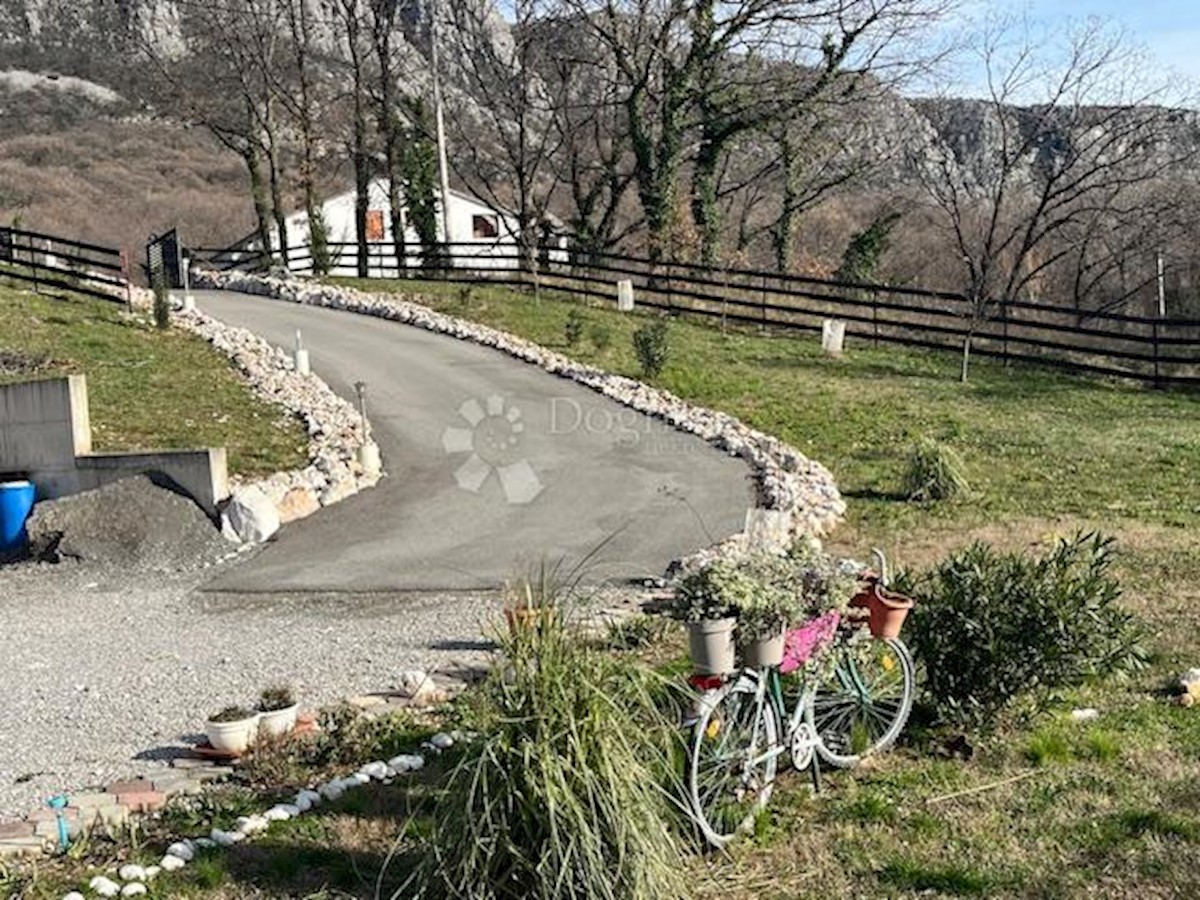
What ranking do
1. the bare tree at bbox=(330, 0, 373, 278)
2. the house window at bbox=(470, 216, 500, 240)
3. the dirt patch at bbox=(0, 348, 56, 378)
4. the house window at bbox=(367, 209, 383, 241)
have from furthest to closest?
the house window at bbox=(470, 216, 500, 240) → the house window at bbox=(367, 209, 383, 241) → the bare tree at bbox=(330, 0, 373, 278) → the dirt patch at bbox=(0, 348, 56, 378)

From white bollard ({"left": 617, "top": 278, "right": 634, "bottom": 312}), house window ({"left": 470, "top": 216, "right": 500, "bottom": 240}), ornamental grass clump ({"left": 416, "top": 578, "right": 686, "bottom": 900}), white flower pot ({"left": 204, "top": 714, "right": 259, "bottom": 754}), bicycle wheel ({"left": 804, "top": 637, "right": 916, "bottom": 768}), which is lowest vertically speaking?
white flower pot ({"left": 204, "top": 714, "right": 259, "bottom": 754})

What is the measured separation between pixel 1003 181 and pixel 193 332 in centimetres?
1436

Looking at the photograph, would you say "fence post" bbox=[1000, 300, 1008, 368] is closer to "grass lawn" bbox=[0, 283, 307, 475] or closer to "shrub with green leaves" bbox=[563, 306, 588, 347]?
"shrub with green leaves" bbox=[563, 306, 588, 347]

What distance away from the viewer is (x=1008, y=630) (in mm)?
5008

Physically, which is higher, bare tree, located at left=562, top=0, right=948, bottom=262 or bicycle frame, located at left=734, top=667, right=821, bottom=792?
bare tree, located at left=562, top=0, right=948, bottom=262

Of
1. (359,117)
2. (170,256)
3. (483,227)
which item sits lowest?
(170,256)

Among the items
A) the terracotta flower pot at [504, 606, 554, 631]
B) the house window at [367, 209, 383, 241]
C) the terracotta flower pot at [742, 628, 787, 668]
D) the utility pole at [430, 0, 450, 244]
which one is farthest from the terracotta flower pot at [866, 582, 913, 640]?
the house window at [367, 209, 383, 241]

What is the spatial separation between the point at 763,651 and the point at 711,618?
10.3 inches

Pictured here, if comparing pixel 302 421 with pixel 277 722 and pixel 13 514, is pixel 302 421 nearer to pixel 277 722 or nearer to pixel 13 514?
pixel 13 514

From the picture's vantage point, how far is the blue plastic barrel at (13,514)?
34.2ft

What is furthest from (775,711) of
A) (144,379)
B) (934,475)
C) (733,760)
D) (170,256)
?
(170,256)

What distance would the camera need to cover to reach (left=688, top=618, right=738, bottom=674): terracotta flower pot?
13.6 feet

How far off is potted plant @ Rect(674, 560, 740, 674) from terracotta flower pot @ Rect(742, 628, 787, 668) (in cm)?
6

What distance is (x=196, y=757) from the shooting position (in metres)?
5.35
